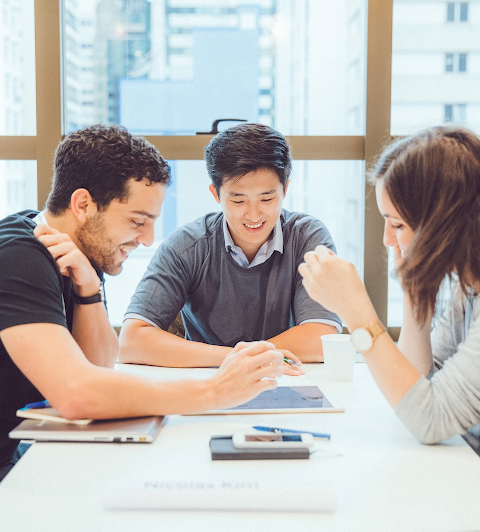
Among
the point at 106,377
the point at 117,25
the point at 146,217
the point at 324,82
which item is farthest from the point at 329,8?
the point at 106,377

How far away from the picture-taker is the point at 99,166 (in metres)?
1.43

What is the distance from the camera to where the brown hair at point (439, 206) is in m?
1.19

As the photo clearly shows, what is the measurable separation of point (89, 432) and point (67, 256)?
446mm

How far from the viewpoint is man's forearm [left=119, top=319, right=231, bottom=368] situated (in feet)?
5.63

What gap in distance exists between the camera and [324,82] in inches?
111

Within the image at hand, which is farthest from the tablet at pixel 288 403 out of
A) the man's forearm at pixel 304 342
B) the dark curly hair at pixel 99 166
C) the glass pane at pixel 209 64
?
the glass pane at pixel 209 64

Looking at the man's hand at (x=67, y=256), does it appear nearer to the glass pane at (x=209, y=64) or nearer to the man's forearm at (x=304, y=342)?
the man's forearm at (x=304, y=342)

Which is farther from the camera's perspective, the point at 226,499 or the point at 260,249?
the point at 260,249

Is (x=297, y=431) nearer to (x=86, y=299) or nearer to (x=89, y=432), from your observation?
(x=89, y=432)

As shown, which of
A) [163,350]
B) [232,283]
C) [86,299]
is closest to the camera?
[86,299]

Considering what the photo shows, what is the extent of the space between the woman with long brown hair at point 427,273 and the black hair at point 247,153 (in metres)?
0.70

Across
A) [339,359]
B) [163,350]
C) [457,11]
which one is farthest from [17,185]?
[457,11]

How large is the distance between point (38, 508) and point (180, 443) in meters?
0.30

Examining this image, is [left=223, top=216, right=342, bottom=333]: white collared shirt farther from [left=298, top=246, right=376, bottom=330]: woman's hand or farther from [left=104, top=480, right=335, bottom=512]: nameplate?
[left=104, top=480, right=335, bottom=512]: nameplate
